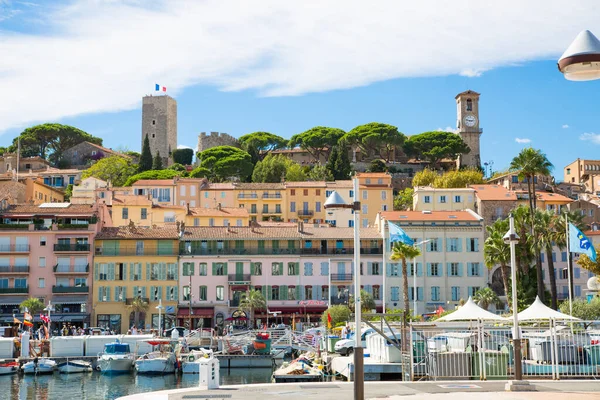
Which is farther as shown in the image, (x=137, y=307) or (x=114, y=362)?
(x=137, y=307)

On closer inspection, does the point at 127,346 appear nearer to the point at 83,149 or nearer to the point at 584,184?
the point at 584,184

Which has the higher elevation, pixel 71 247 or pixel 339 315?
pixel 71 247

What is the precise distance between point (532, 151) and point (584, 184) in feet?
225

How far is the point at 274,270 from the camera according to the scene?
75375 mm

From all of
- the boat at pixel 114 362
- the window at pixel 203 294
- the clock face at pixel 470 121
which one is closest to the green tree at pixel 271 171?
the clock face at pixel 470 121

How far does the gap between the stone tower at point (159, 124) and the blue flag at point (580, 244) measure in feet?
423

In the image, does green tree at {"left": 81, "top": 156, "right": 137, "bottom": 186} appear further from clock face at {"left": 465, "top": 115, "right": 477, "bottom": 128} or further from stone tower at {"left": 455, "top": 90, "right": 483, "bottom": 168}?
clock face at {"left": 465, "top": 115, "right": 477, "bottom": 128}

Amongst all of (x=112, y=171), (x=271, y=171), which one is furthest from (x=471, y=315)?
(x=112, y=171)

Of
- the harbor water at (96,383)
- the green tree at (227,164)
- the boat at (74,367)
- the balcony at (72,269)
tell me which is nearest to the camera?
the harbor water at (96,383)

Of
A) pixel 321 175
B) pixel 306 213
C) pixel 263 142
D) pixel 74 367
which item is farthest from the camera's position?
pixel 263 142

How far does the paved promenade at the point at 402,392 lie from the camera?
21.4 m

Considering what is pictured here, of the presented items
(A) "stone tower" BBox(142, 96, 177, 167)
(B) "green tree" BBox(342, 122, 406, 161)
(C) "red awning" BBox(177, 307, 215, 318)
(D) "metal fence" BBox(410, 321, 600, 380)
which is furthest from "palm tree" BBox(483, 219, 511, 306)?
(A) "stone tower" BBox(142, 96, 177, 167)

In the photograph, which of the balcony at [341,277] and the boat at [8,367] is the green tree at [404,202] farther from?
the boat at [8,367]

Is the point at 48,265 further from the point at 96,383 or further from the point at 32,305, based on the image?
the point at 96,383
